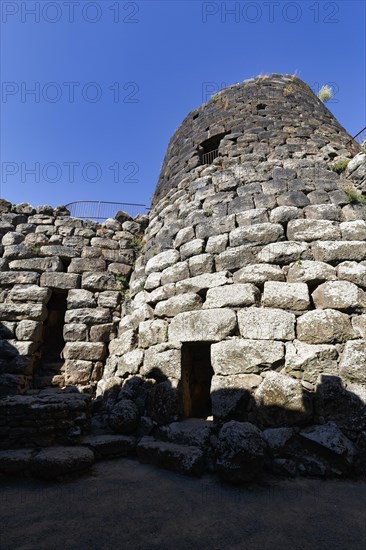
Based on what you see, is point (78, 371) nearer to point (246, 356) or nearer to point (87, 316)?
point (87, 316)

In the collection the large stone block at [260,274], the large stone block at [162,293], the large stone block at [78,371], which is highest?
the large stone block at [260,274]

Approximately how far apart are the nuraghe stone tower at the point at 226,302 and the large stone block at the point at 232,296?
16 mm

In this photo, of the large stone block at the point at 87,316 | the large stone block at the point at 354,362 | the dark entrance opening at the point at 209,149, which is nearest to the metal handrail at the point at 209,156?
the dark entrance opening at the point at 209,149

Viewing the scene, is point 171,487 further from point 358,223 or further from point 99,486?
point 358,223

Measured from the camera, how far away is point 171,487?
231 cm

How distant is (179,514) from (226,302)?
6.37 ft

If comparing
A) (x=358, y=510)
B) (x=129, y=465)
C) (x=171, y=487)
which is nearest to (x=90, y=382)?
(x=129, y=465)

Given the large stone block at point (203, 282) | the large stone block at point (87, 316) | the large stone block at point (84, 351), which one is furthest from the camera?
the large stone block at point (87, 316)

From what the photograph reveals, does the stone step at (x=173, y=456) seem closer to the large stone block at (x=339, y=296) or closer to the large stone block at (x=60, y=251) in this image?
the large stone block at (x=339, y=296)

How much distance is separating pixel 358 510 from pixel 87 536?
1680 mm

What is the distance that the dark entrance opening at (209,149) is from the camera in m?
5.57

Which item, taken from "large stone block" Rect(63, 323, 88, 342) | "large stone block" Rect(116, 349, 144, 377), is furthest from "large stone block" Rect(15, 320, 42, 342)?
"large stone block" Rect(116, 349, 144, 377)

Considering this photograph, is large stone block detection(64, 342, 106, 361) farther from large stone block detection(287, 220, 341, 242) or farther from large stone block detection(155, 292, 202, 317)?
large stone block detection(287, 220, 341, 242)

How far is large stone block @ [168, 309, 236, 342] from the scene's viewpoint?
10.5 feet
